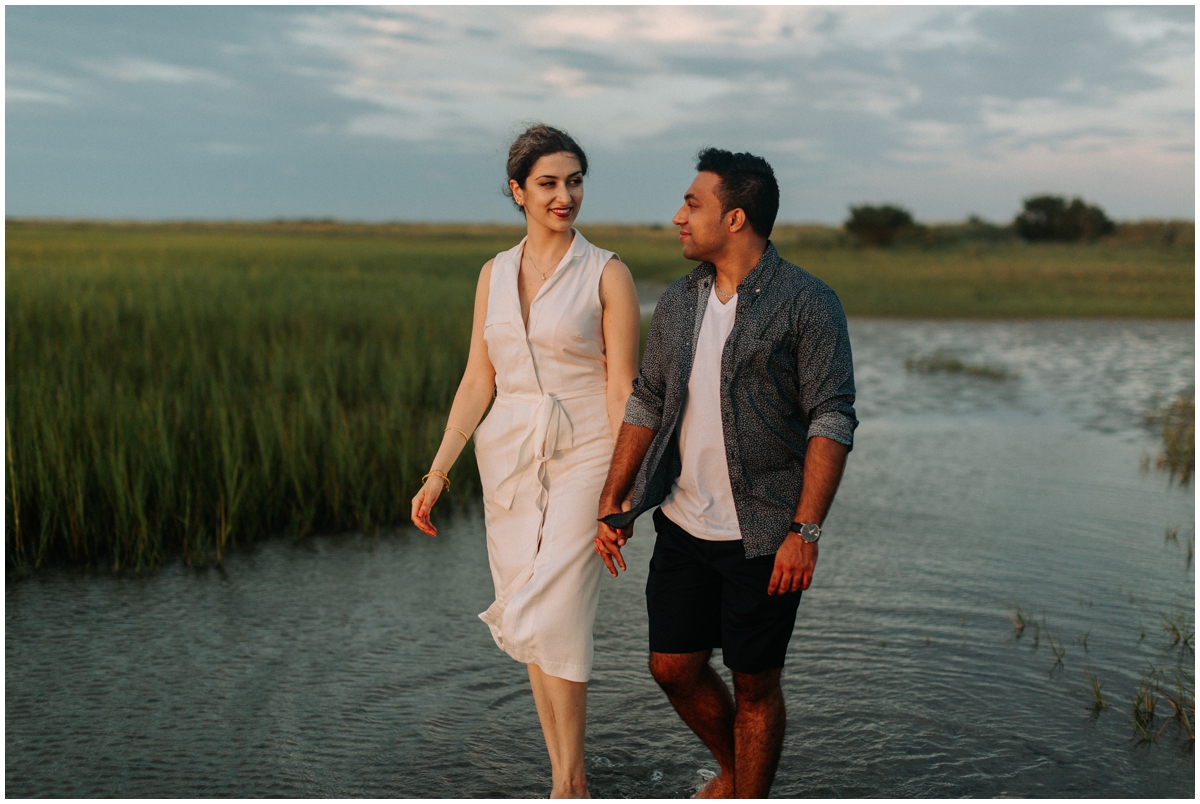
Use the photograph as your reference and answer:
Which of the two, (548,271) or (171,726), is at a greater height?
(548,271)

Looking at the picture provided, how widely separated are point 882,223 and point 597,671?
1919 inches

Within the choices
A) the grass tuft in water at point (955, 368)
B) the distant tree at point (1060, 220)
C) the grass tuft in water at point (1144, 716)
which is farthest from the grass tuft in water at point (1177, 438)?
the distant tree at point (1060, 220)

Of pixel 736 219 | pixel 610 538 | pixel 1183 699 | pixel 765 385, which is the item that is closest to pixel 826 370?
pixel 765 385

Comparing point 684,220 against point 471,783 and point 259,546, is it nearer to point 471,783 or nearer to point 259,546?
point 471,783

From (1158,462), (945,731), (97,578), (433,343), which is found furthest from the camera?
(433,343)

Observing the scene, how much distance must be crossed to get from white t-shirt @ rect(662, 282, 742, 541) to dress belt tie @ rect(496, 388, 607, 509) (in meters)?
0.44

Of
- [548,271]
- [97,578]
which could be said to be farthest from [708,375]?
[97,578]

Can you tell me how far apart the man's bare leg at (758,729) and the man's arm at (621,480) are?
474mm

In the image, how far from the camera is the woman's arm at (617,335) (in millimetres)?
3123

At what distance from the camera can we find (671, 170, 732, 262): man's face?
2.72m

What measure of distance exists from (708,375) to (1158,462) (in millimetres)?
6755

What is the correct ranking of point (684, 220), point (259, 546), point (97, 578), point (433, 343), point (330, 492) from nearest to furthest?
point (684, 220), point (97, 578), point (259, 546), point (330, 492), point (433, 343)

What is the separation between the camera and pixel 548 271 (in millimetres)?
3221

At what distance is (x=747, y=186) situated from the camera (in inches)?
107
